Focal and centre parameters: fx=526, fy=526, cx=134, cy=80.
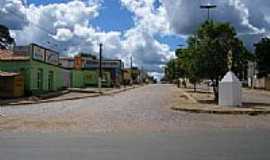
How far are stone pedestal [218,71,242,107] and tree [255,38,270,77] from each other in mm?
56564

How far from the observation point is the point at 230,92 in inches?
1303

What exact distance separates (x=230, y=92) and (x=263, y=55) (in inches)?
2290

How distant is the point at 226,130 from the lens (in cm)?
1958

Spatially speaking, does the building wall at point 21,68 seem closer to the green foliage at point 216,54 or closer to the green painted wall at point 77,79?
the green foliage at point 216,54

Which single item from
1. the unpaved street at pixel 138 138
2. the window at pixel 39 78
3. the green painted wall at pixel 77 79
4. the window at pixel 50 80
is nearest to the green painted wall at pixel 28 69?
the window at pixel 39 78

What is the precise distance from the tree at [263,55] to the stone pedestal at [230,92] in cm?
5656

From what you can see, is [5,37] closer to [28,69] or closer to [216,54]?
[28,69]

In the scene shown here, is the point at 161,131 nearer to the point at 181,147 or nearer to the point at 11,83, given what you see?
the point at 181,147

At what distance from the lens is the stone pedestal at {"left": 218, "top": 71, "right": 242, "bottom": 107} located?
33.0 metres

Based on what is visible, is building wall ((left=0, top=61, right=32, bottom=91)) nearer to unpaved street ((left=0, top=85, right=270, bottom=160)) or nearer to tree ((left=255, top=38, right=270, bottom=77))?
unpaved street ((left=0, top=85, right=270, bottom=160))

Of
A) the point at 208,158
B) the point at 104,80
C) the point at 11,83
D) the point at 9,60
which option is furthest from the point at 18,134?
the point at 104,80

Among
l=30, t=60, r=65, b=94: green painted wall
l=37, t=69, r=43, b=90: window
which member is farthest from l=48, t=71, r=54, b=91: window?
l=37, t=69, r=43, b=90: window

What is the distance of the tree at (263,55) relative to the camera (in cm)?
8856

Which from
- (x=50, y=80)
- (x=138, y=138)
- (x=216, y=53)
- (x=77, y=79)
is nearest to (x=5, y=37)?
(x=77, y=79)
